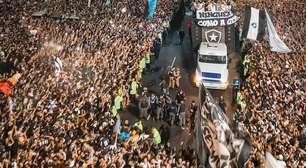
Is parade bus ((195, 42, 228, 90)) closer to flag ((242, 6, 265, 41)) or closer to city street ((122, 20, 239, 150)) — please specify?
city street ((122, 20, 239, 150))

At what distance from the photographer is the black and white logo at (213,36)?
82.5ft

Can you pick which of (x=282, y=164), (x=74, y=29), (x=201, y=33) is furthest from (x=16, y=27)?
(x=282, y=164)

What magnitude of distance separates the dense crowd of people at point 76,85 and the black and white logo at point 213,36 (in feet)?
11.7

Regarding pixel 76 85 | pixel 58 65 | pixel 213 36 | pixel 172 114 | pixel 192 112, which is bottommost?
pixel 172 114

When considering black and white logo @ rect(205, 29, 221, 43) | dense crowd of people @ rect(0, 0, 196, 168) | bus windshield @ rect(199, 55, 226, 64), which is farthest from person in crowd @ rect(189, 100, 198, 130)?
black and white logo @ rect(205, 29, 221, 43)

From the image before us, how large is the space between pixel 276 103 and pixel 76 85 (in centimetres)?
910

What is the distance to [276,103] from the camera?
18781 millimetres

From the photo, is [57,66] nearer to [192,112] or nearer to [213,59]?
[192,112]

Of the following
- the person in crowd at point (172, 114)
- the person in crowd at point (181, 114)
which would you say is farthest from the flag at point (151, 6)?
the person in crowd at point (172, 114)

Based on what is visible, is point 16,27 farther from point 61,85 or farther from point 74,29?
point 61,85

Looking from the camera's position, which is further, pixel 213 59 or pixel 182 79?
pixel 182 79

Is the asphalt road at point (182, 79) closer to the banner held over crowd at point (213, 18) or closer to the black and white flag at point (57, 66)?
the banner held over crowd at point (213, 18)

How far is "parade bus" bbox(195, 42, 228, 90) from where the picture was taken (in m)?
23.0

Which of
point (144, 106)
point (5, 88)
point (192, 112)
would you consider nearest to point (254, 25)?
point (192, 112)
